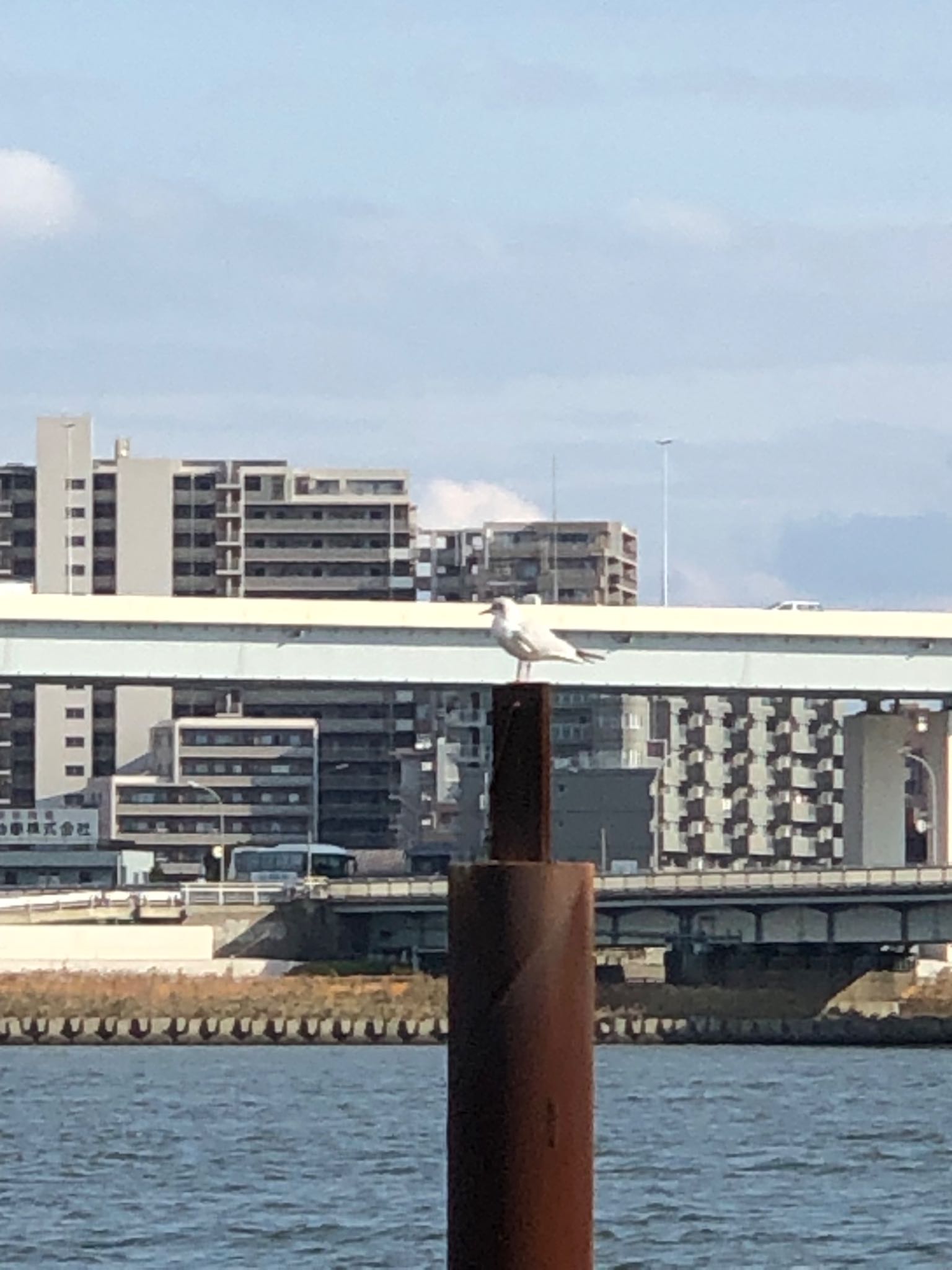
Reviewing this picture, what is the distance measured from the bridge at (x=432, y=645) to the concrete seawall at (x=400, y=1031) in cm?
995

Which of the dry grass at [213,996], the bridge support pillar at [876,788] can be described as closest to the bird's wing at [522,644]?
the dry grass at [213,996]

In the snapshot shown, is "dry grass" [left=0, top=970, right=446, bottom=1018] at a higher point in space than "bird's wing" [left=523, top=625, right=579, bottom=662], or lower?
lower

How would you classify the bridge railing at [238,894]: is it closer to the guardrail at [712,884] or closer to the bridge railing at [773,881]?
the guardrail at [712,884]

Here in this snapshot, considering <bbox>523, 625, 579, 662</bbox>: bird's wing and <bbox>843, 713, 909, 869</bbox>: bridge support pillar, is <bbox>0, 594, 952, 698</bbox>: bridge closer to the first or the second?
<bbox>843, 713, 909, 869</bbox>: bridge support pillar

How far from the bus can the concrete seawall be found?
44553mm

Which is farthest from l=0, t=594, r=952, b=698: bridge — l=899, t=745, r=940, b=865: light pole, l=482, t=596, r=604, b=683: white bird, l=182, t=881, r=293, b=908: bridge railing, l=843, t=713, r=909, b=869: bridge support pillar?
l=482, t=596, r=604, b=683: white bird

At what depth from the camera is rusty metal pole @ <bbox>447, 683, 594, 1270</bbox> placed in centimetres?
1253

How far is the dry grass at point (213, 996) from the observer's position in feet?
345

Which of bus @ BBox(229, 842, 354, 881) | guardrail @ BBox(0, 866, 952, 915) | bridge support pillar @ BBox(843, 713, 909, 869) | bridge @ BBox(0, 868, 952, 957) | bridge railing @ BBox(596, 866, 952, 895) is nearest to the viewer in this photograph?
bridge railing @ BBox(596, 866, 952, 895)

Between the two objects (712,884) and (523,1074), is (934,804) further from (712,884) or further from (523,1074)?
(523,1074)

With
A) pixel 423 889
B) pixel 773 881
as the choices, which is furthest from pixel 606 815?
pixel 773 881

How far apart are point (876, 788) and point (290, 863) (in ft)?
149

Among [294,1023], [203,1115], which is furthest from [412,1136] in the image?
[294,1023]

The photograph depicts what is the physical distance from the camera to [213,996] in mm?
109562
